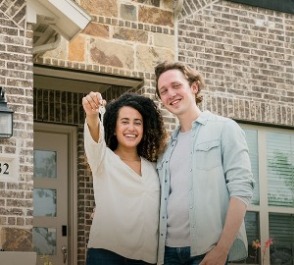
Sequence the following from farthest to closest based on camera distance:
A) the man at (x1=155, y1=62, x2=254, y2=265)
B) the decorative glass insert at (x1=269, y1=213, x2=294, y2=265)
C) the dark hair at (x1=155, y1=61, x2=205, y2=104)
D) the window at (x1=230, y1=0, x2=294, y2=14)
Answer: the window at (x1=230, y1=0, x2=294, y2=14) < the decorative glass insert at (x1=269, y1=213, x2=294, y2=265) < the dark hair at (x1=155, y1=61, x2=205, y2=104) < the man at (x1=155, y1=62, x2=254, y2=265)

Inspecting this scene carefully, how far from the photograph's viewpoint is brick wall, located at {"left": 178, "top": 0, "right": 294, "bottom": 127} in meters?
8.84

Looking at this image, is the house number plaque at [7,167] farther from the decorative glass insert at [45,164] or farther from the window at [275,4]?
the window at [275,4]

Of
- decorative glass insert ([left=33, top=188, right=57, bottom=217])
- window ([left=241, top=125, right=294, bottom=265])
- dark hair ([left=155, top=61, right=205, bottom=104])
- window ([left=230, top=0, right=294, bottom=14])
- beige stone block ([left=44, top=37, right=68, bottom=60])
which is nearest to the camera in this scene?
dark hair ([left=155, top=61, right=205, bottom=104])

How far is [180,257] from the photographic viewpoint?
3.49 meters

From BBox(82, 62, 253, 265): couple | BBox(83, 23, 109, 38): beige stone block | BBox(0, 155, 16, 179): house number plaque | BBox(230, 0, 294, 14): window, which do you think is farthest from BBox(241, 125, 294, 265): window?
BBox(82, 62, 253, 265): couple

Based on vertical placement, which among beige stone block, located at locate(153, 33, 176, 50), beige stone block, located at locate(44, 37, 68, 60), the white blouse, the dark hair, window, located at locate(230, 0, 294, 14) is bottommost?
the white blouse

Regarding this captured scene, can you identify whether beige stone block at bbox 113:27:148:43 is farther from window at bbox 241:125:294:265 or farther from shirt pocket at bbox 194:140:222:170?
shirt pocket at bbox 194:140:222:170

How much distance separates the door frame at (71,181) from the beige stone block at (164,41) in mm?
1853

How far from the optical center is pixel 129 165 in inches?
150

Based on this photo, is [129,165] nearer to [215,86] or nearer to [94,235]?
[94,235]

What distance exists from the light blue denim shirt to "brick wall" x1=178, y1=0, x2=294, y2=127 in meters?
5.12

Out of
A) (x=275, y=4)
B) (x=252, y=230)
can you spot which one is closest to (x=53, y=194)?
(x=252, y=230)

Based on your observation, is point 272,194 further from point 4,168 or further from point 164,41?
point 4,168

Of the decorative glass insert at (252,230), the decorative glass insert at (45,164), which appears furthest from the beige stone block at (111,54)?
the decorative glass insert at (252,230)
